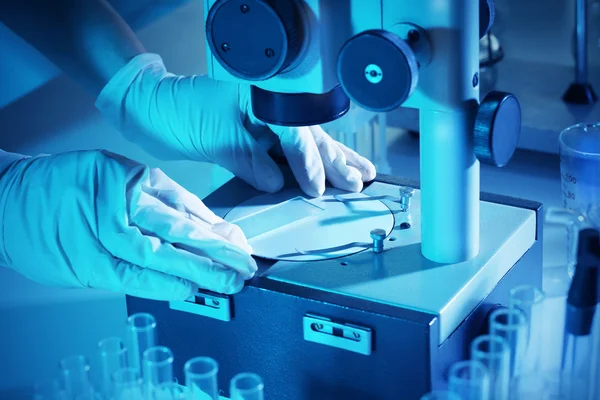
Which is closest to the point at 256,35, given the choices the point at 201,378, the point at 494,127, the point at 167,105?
the point at 494,127

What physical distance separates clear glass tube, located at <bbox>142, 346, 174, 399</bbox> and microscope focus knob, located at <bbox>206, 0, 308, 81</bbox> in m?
0.33

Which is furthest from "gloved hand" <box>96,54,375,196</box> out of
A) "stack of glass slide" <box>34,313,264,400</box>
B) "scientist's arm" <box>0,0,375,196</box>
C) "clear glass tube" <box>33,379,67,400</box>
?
"clear glass tube" <box>33,379,67,400</box>

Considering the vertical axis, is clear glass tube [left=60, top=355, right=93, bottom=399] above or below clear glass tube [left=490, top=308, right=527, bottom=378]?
below

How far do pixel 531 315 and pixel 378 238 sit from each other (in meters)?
0.21

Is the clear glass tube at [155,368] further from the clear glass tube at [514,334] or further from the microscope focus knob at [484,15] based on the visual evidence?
the microscope focus knob at [484,15]

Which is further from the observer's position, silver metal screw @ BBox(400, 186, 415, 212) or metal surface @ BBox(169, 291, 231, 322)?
silver metal screw @ BBox(400, 186, 415, 212)

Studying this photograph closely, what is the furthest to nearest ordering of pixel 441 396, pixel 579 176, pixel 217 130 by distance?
pixel 579 176, pixel 217 130, pixel 441 396

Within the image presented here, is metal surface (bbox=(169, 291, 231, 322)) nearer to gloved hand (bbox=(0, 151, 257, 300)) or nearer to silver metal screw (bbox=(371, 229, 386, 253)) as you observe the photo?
gloved hand (bbox=(0, 151, 257, 300))

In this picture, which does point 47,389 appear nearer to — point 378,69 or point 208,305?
point 208,305

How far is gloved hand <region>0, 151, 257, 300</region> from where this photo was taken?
3.71ft

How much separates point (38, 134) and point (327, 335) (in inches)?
24.6

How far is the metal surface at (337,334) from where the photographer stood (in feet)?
3.44

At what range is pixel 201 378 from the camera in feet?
3.37

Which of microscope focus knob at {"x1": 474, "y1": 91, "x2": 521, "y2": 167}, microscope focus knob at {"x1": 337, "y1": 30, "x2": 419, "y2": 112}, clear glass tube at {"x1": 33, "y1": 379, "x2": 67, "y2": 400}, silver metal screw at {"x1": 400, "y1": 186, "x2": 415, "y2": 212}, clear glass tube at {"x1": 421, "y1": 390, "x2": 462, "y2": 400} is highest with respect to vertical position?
microscope focus knob at {"x1": 337, "y1": 30, "x2": 419, "y2": 112}
